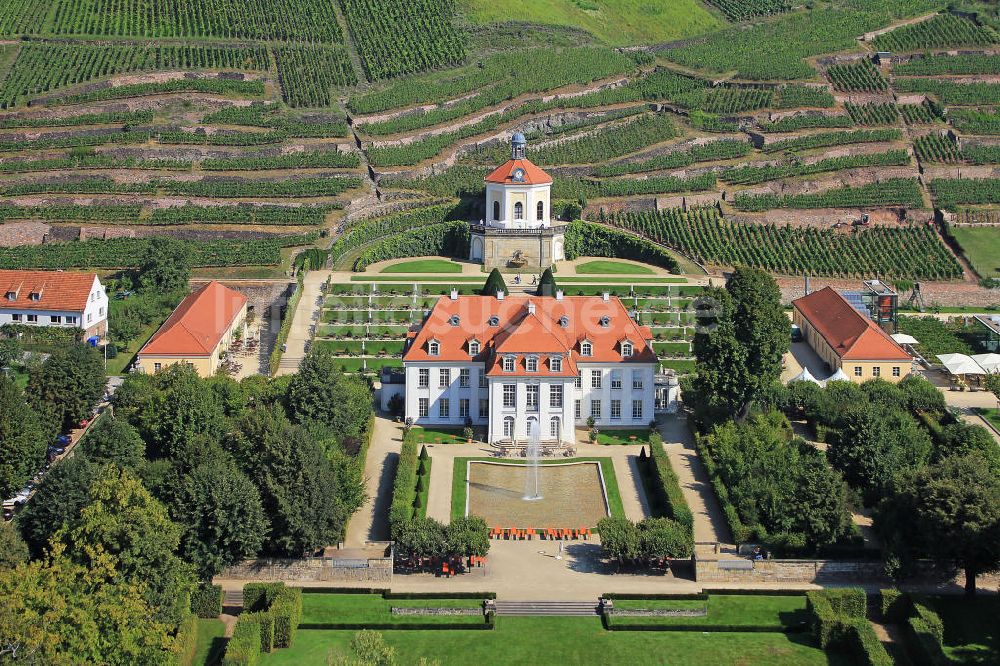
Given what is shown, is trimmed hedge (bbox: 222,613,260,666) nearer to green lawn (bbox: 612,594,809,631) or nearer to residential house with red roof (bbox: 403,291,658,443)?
green lawn (bbox: 612,594,809,631)

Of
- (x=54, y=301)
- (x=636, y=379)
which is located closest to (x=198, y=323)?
(x=54, y=301)

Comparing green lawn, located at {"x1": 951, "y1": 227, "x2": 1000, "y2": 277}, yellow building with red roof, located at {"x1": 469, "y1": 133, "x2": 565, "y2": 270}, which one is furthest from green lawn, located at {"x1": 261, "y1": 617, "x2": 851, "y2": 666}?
green lawn, located at {"x1": 951, "y1": 227, "x2": 1000, "y2": 277}

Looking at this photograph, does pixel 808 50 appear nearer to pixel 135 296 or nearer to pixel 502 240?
pixel 502 240

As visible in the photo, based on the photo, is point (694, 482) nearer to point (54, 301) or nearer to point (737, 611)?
point (737, 611)

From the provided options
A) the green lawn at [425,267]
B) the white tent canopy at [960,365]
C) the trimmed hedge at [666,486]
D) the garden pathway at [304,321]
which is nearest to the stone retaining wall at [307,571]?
the trimmed hedge at [666,486]

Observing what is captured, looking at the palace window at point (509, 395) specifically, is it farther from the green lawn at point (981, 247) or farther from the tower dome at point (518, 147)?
the green lawn at point (981, 247)

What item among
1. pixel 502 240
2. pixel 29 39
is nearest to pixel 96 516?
pixel 502 240
